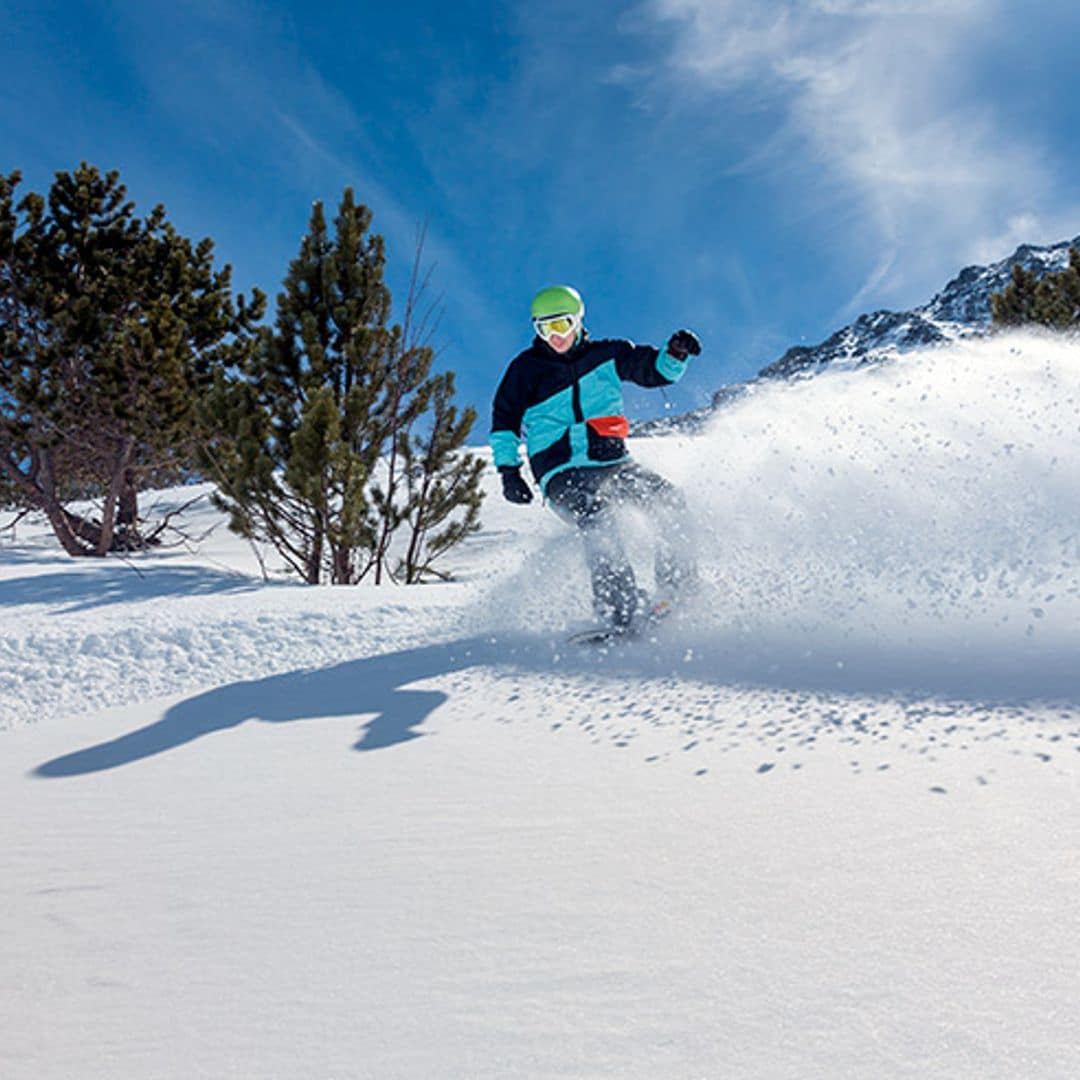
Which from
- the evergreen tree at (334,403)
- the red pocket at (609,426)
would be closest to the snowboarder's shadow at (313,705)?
the red pocket at (609,426)

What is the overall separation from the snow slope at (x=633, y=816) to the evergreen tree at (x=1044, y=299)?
13464 mm

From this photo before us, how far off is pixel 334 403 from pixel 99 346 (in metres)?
5.93

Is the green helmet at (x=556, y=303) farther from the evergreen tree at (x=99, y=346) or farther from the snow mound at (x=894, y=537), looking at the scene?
the evergreen tree at (x=99, y=346)

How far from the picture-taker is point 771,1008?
961 mm

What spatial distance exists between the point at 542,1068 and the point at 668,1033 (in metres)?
0.16

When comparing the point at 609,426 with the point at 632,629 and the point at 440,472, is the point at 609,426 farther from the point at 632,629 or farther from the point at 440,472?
the point at 440,472

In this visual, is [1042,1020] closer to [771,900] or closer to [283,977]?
[771,900]

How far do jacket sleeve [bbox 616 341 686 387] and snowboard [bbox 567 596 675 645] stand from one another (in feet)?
4.29

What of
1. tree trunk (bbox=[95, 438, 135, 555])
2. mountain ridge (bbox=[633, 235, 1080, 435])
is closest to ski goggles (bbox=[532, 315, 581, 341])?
tree trunk (bbox=[95, 438, 135, 555])

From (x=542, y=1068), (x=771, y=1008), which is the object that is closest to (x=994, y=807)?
(x=771, y=1008)

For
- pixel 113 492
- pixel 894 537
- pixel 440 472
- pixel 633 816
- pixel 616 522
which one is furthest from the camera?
pixel 113 492

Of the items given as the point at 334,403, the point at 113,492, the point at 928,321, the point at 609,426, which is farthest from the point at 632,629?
the point at 928,321

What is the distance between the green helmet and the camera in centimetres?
436

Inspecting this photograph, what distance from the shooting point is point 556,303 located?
4359 millimetres
